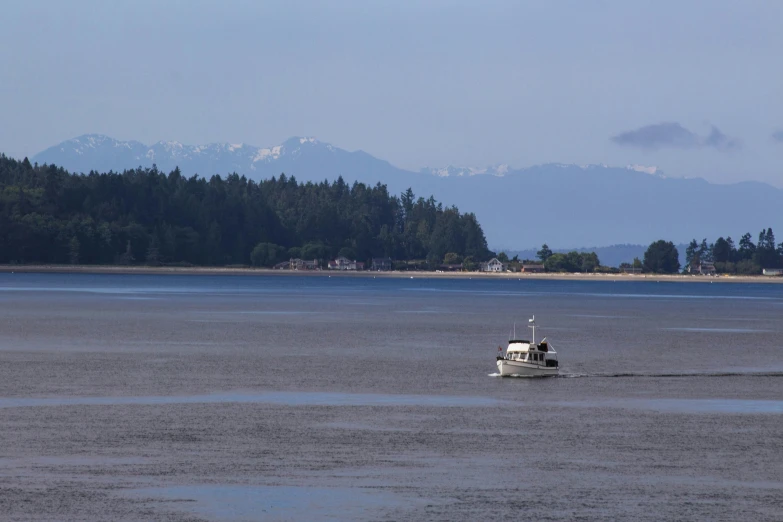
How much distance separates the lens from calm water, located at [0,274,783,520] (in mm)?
30031

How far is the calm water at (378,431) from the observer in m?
30.0

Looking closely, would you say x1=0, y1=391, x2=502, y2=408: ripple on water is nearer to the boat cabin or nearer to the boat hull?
the boat hull

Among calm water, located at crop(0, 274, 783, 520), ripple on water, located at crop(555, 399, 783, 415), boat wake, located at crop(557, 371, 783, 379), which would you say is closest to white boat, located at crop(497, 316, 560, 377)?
boat wake, located at crop(557, 371, 783, 379)

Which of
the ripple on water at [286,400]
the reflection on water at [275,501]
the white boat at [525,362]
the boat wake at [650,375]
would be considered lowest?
the reflection on water at [275,501]

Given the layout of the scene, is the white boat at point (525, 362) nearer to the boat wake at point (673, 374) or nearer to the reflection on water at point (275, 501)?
the boat wake at point (673, 374)

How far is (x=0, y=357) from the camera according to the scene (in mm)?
70125

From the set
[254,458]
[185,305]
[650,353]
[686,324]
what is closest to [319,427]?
[254,458]

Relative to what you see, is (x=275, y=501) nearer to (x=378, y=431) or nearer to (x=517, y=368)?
(x=378, y=431)

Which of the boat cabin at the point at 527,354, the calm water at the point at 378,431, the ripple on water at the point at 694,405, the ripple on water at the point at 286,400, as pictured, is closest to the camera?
the calm water at the point at 378,431

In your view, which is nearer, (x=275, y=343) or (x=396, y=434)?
(x=396, y=434)

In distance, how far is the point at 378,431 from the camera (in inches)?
1631

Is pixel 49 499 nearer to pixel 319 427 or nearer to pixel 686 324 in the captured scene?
pixel 319 427

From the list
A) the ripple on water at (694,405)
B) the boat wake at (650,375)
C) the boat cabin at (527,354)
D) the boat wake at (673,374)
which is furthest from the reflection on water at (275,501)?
the boat wake at (673,374)

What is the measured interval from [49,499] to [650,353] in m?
57.6
